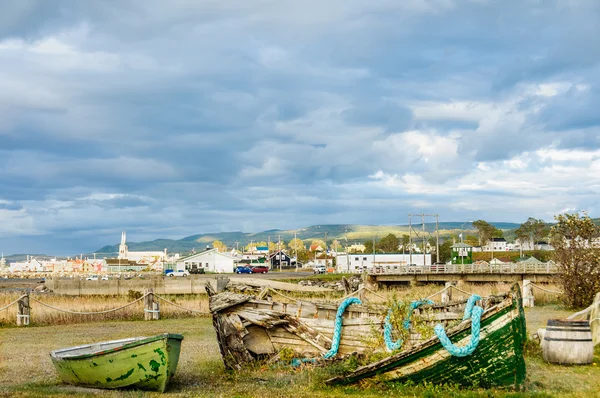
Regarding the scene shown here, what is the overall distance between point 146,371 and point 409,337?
507 cm

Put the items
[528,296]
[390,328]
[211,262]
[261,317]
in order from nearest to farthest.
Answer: [390,328] < [261,317] < [528,296] < [211,262]

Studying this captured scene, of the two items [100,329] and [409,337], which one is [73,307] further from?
[409,337]

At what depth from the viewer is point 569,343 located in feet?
48.5

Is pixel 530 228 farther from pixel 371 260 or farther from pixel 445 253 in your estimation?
pixel 371 260

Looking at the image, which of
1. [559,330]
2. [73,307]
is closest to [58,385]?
[559,330]

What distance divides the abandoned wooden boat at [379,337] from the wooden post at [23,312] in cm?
1407

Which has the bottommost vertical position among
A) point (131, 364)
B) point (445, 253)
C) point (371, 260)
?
point (371, 260)

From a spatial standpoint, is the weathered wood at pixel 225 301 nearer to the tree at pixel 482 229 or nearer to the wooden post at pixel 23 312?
the wooden post at pixel 23 312

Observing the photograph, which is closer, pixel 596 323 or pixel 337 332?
pixel 337 332

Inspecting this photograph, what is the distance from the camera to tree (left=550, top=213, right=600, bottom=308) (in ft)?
94.5

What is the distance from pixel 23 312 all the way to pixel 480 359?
20.5 meters

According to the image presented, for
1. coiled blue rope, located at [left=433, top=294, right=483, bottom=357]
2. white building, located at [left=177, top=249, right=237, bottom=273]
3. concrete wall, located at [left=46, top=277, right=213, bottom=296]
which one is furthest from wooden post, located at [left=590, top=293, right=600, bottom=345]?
white building, located at [left=177, top=249, right=237, bottom=273]

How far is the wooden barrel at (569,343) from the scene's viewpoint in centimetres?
1480

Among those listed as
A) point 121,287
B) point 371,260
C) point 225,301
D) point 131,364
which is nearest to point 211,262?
point 371,260
